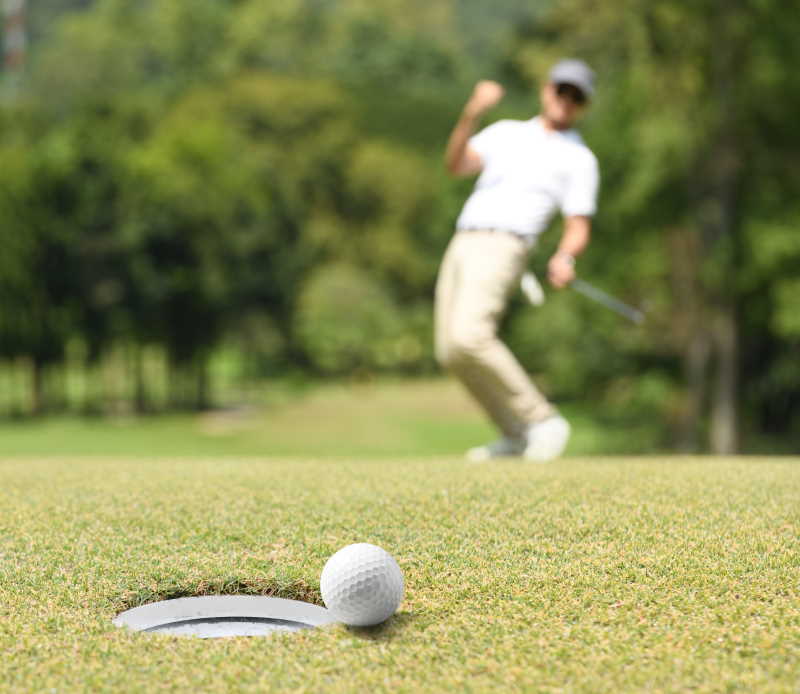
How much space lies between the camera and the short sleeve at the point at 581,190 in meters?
7.51

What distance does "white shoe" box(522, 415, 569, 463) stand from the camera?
738 cm

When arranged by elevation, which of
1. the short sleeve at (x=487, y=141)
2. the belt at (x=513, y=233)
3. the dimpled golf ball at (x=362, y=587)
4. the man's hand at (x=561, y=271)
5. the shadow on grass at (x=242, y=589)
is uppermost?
the short sleeve at (x=487, y=141)

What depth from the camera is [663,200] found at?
2466 centimetres

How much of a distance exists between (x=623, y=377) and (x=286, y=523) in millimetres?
24363

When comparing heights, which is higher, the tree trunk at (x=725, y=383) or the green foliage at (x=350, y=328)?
the tree trunk at (x=725, y=383)

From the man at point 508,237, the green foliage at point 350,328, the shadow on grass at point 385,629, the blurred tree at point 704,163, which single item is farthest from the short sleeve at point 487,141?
the green foliage at point 350,328

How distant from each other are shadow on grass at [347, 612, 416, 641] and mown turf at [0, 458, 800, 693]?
0.01 m

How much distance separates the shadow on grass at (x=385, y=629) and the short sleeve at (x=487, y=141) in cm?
446

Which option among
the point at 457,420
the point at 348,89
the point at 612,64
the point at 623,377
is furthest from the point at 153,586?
the point at 348,89

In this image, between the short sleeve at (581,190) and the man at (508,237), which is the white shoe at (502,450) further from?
the short sleeve at (581,190)

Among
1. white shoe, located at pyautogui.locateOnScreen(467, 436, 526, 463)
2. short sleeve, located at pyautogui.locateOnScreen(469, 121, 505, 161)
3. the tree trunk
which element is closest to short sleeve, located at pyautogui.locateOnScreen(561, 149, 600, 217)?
short sleeve, located at pyautogui.locateOnScreen(469, 121, 505, 161)

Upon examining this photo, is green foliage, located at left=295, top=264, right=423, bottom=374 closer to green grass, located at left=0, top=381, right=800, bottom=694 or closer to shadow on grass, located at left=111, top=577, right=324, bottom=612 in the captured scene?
green grass, located at left=0, top=381, right=800, bottom=694

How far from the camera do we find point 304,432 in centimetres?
3797

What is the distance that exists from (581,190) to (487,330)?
1.25m
